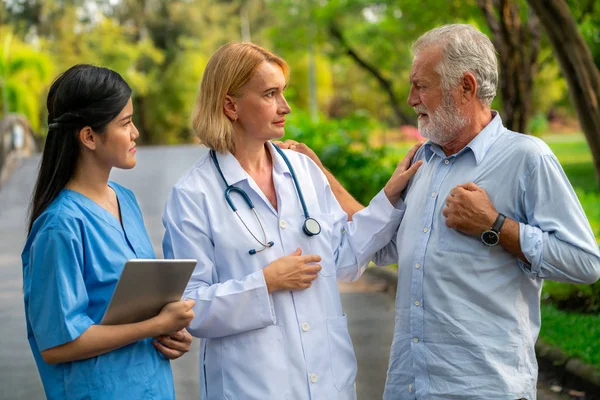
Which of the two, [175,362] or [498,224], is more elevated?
[498,224]

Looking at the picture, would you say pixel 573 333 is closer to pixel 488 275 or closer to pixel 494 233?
pixel 488 275

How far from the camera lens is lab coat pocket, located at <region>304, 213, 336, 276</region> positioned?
10.8ft

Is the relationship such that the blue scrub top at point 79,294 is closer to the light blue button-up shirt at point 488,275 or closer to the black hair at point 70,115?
the black hair at point 70,115

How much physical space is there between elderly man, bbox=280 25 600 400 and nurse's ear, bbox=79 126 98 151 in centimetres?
123

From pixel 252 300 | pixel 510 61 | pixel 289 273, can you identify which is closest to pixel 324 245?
pixel 289 273

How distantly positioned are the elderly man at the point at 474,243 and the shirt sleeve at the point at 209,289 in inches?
22.7

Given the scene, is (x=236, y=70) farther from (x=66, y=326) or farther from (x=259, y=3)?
(x=259, y=3)

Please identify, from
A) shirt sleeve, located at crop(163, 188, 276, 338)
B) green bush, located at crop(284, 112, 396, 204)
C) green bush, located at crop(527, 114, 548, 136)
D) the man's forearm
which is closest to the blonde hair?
shirt sleeve, located at crop(163, 188, 276, 338)

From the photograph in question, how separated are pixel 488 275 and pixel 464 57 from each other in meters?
0.80

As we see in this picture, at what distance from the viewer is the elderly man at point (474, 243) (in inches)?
119

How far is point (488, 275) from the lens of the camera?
10.3ft

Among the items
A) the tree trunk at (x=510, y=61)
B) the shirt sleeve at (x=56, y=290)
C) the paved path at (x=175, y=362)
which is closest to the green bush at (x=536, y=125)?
the tree trunk at (x=510, y=61)

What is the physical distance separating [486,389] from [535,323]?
331 mm

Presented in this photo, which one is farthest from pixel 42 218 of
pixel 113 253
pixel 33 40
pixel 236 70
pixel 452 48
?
pixel 33 40
